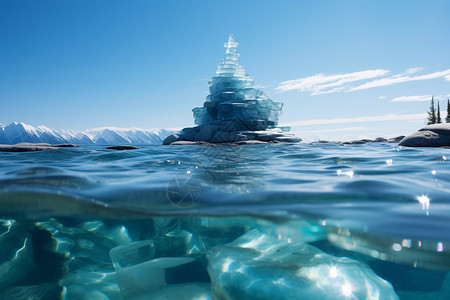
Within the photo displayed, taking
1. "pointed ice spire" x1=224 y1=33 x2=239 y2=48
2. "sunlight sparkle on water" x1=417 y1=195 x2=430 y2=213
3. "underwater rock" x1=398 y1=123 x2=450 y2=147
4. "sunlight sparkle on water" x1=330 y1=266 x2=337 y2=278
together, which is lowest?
"sunlight sparkle on water" x1=330 y1=266 x2=337 y2=278

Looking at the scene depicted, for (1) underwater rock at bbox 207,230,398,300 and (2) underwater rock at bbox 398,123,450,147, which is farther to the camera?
(2) underwater rock at bbox 398,123,450,147

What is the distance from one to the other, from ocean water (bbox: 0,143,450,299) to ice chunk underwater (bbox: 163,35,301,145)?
25.5m

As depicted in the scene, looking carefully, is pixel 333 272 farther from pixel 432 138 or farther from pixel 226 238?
pixel 432 138

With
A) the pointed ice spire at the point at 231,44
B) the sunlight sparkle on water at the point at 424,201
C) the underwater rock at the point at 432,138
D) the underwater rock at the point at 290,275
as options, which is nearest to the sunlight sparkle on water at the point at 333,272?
the underwater rock at the point at 290,275

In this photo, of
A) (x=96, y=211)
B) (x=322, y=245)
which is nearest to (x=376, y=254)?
(x=322, y=245)

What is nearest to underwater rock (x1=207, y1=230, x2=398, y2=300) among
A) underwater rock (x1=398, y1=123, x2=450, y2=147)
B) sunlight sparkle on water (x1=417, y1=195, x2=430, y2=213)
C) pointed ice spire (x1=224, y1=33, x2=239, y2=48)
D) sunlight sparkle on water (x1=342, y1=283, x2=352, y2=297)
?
sunlight sparkle on water (x1=342, y1=283, x2=352, y2=297)

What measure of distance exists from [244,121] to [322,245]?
31.5 meters

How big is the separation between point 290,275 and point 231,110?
106ft

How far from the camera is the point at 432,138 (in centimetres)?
936

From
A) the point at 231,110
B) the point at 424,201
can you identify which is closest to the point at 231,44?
the point at 231,110

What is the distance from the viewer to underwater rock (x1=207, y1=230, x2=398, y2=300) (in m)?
1.53

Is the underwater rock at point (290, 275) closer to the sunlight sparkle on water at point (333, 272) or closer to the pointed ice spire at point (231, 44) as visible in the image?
the sunlight sparkle on water at point (333, 272)

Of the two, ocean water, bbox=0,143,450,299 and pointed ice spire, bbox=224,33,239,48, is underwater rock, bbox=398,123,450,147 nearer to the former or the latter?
ocean water, bbox=0,143,450,299

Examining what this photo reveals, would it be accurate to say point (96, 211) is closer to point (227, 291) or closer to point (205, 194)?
point (205, 194)
